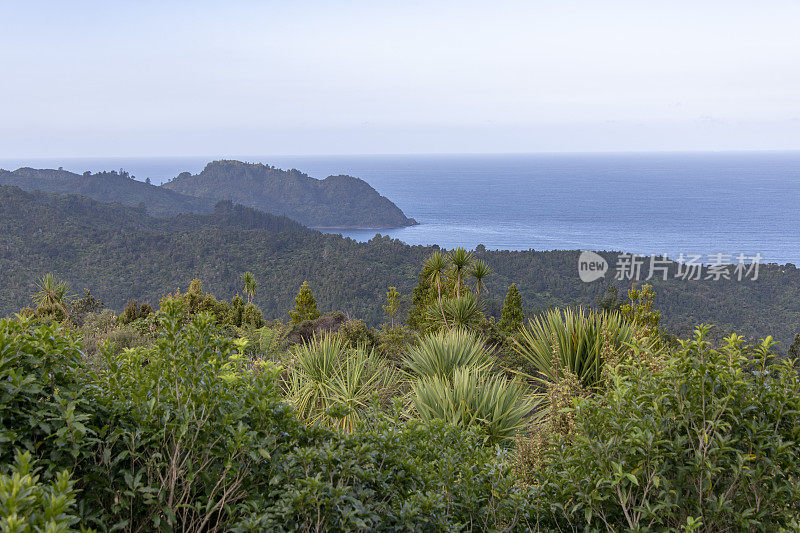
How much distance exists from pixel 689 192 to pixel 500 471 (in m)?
167

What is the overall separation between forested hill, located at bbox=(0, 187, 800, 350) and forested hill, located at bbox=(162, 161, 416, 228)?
50208mm

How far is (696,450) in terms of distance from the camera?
1.90 m

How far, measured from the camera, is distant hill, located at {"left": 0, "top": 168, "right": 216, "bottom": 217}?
109250 millimetres

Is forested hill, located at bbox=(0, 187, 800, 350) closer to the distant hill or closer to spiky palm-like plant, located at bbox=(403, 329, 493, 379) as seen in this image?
the distant hill

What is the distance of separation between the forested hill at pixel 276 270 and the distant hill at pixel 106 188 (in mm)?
29689

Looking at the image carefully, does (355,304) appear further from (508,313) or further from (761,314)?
(761,314)

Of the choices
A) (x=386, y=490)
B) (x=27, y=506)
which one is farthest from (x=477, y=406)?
(x=27, y=506)

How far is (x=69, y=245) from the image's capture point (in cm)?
6638

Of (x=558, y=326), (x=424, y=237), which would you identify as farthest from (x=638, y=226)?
(x=558, y=326)

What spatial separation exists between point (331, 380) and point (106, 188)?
12572cm

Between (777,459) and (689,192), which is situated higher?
(689,192)

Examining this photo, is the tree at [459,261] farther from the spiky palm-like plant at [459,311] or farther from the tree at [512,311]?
the tree at [512,311]
